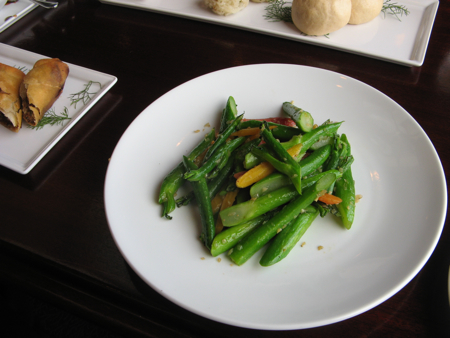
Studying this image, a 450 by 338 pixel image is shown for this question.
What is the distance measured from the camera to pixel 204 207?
1317 millimetres

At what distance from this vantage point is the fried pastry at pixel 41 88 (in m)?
1.86

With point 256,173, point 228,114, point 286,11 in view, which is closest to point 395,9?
point 286,11

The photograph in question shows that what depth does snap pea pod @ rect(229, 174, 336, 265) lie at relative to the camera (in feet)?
3.99

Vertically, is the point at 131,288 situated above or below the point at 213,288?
below

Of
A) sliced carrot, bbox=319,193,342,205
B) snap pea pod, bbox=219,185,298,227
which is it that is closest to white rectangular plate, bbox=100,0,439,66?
sliced carrot, bbox=319,193,342,205

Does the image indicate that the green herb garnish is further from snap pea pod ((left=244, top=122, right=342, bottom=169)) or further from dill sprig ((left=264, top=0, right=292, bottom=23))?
snap pea pod ((left=244, top=122, right=342, bottom=169))

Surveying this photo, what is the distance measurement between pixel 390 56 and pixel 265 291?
183 cm

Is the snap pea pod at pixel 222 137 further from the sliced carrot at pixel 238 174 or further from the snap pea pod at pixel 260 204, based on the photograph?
the snap pea pod at pixel 260 204

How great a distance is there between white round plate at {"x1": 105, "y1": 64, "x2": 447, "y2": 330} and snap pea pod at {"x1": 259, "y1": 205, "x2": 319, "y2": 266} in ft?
0.12

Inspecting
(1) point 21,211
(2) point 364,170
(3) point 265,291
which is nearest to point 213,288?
(3) point 265,291

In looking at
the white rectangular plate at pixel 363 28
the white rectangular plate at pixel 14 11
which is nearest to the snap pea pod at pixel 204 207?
the white rectangular plate at pixel 363 28

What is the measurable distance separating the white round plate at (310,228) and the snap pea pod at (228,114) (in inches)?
3.2

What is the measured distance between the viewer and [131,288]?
1.27 m

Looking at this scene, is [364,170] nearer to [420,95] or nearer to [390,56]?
[420,95]
